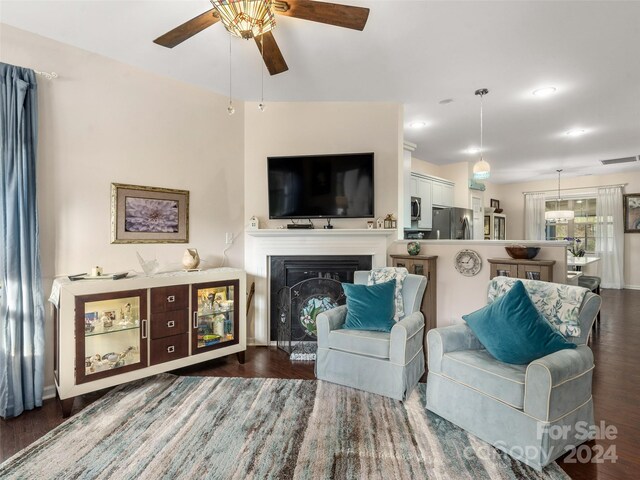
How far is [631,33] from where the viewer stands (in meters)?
2.43

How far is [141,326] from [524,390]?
268cm

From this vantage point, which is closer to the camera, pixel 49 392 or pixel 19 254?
pixel 19 254

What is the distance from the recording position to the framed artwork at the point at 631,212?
720 centimetres

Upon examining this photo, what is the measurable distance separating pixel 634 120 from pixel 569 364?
4.29 meters

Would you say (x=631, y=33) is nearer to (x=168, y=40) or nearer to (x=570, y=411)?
(x=570, y=411)

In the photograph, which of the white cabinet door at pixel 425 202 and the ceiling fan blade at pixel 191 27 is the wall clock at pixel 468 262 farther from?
the ceiling fan blade at pixel 191 27

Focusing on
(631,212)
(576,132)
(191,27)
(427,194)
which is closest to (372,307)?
(191,27)

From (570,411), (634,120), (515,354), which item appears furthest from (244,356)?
(634,120)

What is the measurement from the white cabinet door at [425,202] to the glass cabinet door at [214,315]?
133 inches

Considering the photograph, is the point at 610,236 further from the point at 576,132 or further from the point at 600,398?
the point at 600,398

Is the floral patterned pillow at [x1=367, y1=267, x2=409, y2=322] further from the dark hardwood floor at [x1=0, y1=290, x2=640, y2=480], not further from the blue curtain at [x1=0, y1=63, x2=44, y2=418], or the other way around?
the blue curtain at [x1=0, y1=63, x2=44, y2=418]

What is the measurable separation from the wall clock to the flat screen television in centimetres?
111

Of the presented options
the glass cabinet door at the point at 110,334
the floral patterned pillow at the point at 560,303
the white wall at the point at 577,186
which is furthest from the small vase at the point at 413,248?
the white wall at the point at 577,186

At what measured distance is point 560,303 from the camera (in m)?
2.12
